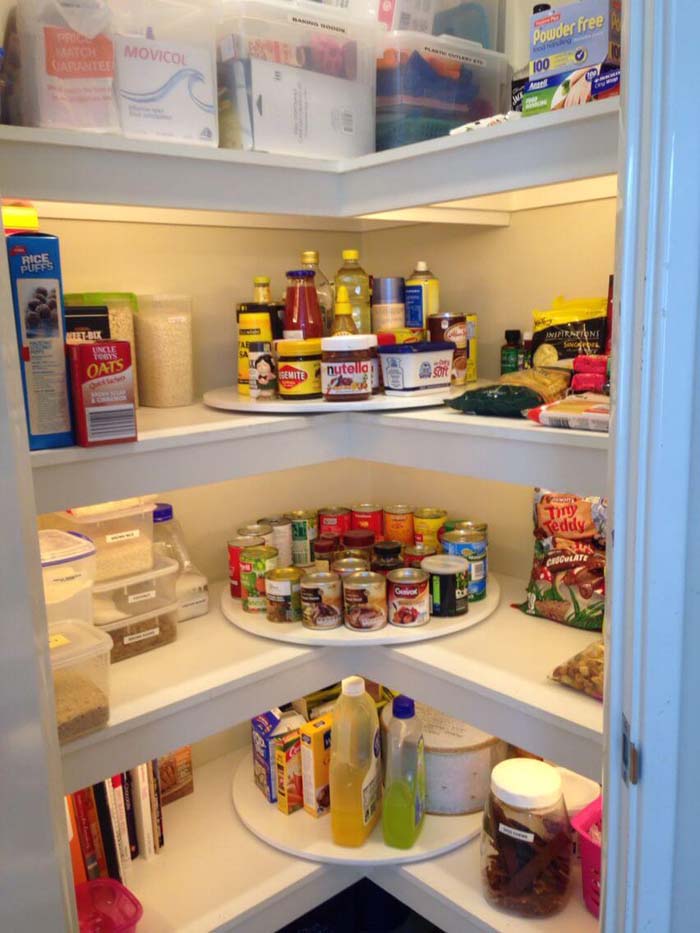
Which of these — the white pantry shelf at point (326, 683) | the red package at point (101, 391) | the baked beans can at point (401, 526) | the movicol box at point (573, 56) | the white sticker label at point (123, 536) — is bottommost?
the white pantry shelf at point (326, 683)

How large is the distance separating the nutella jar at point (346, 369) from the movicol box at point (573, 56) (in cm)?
44

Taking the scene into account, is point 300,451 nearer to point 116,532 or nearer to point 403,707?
point 116,532

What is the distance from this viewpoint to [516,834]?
1.24 metres

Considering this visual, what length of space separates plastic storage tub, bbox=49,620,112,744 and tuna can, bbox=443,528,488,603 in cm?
67

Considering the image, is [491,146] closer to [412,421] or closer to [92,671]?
[412,421]

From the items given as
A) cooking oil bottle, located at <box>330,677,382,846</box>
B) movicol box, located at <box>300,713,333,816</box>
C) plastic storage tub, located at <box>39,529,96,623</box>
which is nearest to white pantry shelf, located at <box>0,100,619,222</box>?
plastic storage tub, located at <box>39,529,96,623</box>

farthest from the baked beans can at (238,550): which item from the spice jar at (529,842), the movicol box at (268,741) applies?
the spice jar at (529,842)

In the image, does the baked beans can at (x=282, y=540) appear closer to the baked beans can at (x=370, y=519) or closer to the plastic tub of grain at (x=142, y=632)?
the baked beans can at (x=370, y=519)

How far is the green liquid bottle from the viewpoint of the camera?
54.5 inches

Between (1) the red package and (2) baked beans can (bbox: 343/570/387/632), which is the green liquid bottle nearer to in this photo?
(2) baked beans can (bbox: 343/570/387/632)

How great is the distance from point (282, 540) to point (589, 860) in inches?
31.0

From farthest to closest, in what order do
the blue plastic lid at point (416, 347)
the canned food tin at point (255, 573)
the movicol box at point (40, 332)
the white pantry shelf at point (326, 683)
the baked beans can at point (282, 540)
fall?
the baked beans can at point (282, 540) → the canned food tin at point (255, 573) → the blue plastic lid at point (416, 347) → the white pantry shelf at point (326, 683) → the movicol box at point (40, 332)

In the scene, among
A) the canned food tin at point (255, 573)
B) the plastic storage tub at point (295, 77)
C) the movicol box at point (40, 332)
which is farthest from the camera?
the canned food tin at point (255, 573)

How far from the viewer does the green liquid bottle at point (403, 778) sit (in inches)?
54.5
